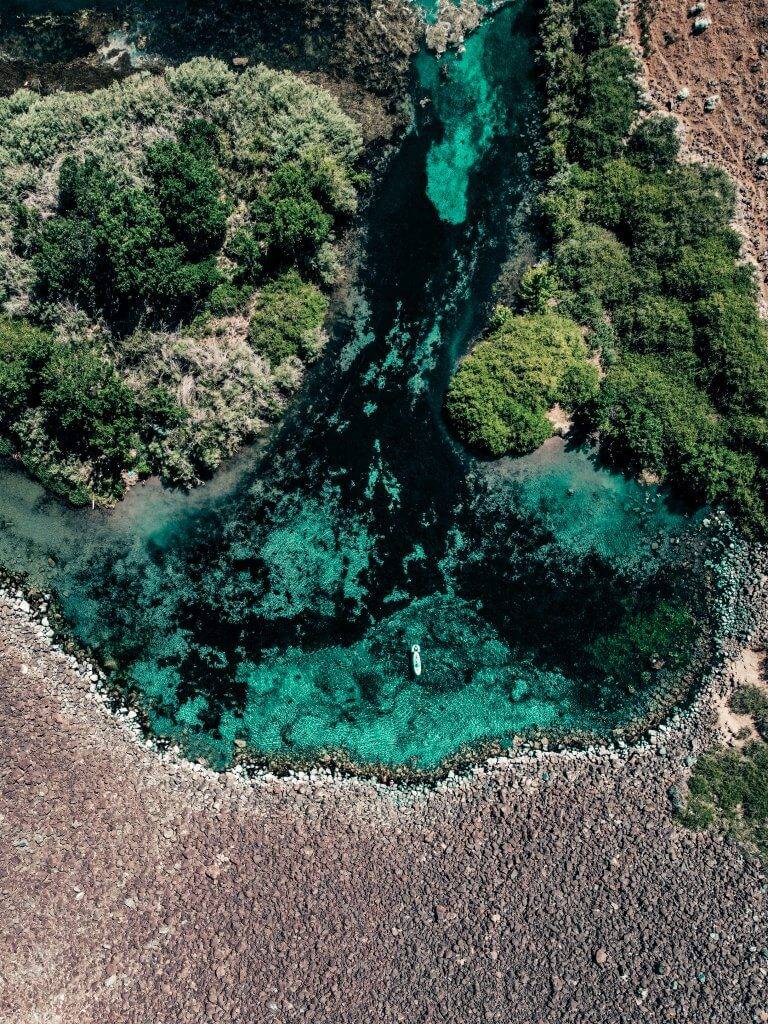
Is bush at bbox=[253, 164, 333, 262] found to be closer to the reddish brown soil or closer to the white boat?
the reddish brown soil

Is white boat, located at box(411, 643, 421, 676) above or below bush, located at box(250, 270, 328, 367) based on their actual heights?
below

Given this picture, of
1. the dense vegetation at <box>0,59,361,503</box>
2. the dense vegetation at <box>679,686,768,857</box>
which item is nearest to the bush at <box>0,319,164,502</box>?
the dense vegetation at <box>0,59,361,503</box>

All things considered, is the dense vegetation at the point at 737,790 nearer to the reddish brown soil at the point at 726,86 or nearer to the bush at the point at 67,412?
the reddish brown soil at the point at 726,86

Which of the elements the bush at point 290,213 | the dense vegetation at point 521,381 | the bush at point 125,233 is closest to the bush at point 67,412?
the bush at point 125,233

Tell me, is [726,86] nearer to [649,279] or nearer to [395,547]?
[649,279]

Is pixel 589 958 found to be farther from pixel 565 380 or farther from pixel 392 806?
pixel 565 380

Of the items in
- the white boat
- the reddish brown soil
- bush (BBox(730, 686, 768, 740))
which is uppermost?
the reddish brown soil

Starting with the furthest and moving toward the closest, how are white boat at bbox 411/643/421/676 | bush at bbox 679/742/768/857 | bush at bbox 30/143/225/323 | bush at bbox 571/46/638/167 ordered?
white boat at bbox 411/643/421/676
bush at bbox 571/46/638/167
bush at bbox 679/742/768/857
bush at bbox 30/143/225/323
